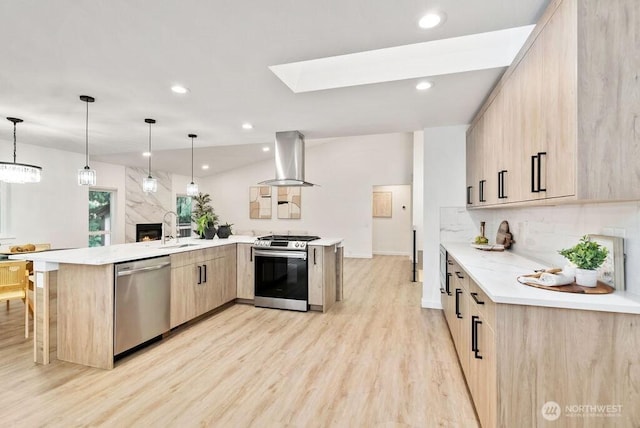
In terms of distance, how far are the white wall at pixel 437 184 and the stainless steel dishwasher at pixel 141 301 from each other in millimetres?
3132

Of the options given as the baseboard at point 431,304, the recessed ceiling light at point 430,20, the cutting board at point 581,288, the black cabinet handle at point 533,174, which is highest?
the recessed ceiling light at point 430,20

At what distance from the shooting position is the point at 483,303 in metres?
1.72

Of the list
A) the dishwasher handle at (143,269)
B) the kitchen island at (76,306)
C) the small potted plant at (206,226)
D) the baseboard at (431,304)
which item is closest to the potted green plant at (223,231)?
the small potted plant at (206,226)

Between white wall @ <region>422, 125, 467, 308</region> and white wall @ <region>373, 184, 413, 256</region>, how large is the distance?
204 inches

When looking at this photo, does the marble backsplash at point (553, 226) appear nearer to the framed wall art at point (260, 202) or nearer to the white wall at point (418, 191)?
the white wall at point (418, 191)

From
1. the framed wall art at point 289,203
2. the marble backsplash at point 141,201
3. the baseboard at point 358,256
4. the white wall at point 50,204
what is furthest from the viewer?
the framed wall art at point 289,203

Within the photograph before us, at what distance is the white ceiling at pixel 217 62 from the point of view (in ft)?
5.60

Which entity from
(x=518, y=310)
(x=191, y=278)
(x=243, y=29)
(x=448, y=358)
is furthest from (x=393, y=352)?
(x=243, y=29)

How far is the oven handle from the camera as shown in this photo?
156 inches

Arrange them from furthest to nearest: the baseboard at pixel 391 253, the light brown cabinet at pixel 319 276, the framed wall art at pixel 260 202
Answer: the framed wall art at pixel 260 202 → the baseboard at pixel 391 253 → the light brown cabinet at pixel 319 276

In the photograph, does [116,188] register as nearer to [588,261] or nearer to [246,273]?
[246,273]

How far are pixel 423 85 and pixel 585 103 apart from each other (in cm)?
147

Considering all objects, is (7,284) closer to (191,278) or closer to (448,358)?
(191,278)

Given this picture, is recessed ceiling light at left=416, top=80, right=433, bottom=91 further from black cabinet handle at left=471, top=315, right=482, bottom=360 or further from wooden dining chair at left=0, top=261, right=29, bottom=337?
wooden dining chair at left=0, top=261, right=29, bottom=337
